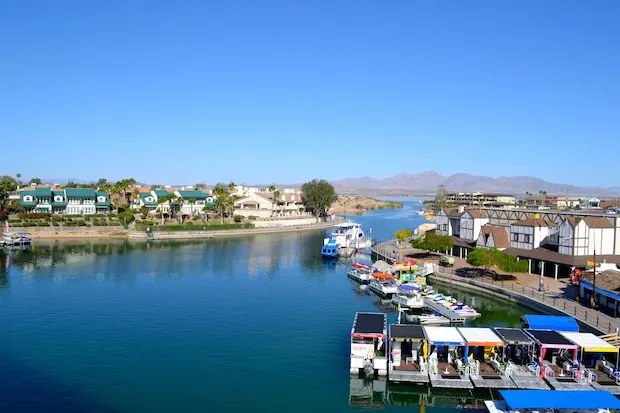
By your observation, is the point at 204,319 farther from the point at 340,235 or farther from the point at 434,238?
the point at 340,235

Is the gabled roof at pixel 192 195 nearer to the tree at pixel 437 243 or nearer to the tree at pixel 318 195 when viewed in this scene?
the tree at pixel 318 195

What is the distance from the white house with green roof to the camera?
4082 inches

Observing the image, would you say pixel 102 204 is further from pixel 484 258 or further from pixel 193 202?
pixel 484 258

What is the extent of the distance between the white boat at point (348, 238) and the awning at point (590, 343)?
4896 cm

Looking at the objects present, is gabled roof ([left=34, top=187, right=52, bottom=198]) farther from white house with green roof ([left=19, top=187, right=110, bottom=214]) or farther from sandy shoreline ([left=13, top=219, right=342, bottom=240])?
sandy shoreline ([left=13, top=219, right=342, bottom=240])

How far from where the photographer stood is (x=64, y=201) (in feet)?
353

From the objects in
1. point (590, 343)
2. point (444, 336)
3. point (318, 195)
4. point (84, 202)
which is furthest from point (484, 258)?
point (84, 202)

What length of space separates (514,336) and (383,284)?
72.0 feet

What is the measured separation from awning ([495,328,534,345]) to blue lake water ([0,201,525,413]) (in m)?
4.83

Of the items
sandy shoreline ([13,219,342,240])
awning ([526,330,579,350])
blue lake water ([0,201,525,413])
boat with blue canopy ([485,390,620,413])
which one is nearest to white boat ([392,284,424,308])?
blue lake water ([0,201,525,413])

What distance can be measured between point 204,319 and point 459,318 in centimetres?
2001

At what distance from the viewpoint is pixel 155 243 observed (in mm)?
88625

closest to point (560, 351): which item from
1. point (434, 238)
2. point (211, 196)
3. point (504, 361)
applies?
point (504, 361)

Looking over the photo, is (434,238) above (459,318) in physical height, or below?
above
